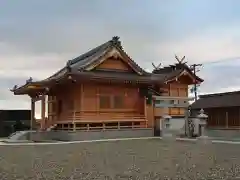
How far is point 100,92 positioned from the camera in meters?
26.1

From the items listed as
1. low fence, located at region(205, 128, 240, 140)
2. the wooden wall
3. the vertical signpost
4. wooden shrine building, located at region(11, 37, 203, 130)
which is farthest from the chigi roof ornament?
low fence, located at region(205, 128, 240, 140)

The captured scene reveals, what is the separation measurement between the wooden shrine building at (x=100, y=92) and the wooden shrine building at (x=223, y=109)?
180 inches

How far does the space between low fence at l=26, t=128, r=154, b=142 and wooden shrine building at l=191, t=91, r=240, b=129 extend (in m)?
6.49

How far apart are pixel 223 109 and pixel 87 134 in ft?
Result: 37.8

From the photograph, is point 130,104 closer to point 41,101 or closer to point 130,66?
point 130,66

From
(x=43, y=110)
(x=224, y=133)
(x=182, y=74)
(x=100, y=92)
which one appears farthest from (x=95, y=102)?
(x=224, y=133)

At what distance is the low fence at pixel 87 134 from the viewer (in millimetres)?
24344

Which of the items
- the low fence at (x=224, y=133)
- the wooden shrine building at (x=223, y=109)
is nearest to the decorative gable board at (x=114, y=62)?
the low fence at (x=224, y=133)

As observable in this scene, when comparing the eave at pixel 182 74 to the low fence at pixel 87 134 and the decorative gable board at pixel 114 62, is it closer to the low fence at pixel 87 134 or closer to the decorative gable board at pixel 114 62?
the decorative gable board at pixel 114 62

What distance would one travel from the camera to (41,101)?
28.1 meters

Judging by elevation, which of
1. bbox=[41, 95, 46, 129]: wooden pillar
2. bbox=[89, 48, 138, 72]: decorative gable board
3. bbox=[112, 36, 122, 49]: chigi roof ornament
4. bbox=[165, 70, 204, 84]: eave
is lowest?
bbox=[41, 95, 46, 129]: wooden pillar

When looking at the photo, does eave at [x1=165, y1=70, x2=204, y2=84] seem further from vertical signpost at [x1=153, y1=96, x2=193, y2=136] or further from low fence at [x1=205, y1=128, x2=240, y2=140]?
low fence at [x1=205, y1=128, x2=240, y2=140]

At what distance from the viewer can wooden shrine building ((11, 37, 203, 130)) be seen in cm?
2528

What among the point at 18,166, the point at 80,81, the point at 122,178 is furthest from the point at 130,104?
the point at 122,178
